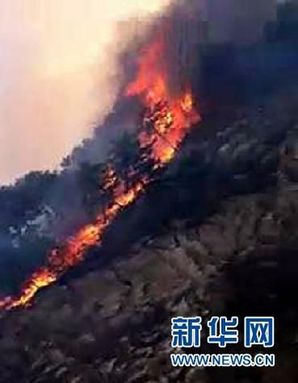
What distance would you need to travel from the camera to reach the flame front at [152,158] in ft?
8.19

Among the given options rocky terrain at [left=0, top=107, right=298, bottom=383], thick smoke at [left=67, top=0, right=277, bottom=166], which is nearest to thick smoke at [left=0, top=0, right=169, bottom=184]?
thick smoke at [left=67, top=0, right=277, bottom=166]

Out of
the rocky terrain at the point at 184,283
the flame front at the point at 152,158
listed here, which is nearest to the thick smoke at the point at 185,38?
the flame front at the point at 152,158

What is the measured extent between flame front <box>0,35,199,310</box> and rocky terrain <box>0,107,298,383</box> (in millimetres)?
38

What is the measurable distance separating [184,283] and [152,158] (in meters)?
0.34

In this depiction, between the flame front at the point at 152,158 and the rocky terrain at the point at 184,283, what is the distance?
0.13 ft

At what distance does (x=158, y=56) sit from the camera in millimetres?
2533

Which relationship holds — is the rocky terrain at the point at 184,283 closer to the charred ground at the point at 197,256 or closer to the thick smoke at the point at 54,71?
the charred ground at the point at 197,256

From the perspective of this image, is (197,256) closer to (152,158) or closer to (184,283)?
(184,283)

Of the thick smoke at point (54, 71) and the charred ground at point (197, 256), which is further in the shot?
the thick smoke at point (54, 71)

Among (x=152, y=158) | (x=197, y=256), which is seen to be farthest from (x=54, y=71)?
(x=197, y=256)

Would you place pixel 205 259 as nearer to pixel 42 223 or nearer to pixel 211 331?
pixel 211 331

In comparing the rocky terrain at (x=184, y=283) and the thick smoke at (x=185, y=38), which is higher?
the thick smoke at (x=185, y=38)

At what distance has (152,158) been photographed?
250 cm

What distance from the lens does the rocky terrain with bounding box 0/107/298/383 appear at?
2.38 m
